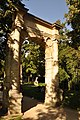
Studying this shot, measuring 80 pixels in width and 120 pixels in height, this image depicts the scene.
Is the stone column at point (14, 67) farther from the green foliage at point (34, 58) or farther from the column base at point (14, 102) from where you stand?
the green foliage at point (34, 58)

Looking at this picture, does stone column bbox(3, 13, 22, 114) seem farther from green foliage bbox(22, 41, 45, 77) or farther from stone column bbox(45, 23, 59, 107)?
green foliage bbox(22, 41, 45, 77)

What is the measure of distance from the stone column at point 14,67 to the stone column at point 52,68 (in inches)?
165

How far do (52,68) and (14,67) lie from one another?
4686 mm

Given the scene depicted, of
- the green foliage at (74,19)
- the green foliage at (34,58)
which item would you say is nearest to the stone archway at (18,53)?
A: the green foliage at (74,19)

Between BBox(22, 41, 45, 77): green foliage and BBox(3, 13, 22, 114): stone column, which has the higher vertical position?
BBox(22, 41, 45, 77): green foliage

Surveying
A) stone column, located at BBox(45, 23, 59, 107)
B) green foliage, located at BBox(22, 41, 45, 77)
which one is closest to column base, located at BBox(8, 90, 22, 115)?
stone column, located at BBox(45, 23, 59, 107)

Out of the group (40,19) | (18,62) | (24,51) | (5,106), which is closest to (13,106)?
(5,106)

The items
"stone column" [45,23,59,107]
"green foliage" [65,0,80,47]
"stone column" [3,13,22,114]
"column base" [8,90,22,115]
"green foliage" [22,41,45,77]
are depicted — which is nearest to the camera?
"column base" [8,90,22,115]

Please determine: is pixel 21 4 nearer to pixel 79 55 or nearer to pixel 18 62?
pixel 18 62

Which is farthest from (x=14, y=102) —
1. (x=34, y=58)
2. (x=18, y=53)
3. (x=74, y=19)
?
(x=34, y=58)

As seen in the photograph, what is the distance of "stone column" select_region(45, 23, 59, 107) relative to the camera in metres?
16.8

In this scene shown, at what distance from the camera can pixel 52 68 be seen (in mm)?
17266

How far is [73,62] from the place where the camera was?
16.0m

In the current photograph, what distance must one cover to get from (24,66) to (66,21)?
25960 mm
